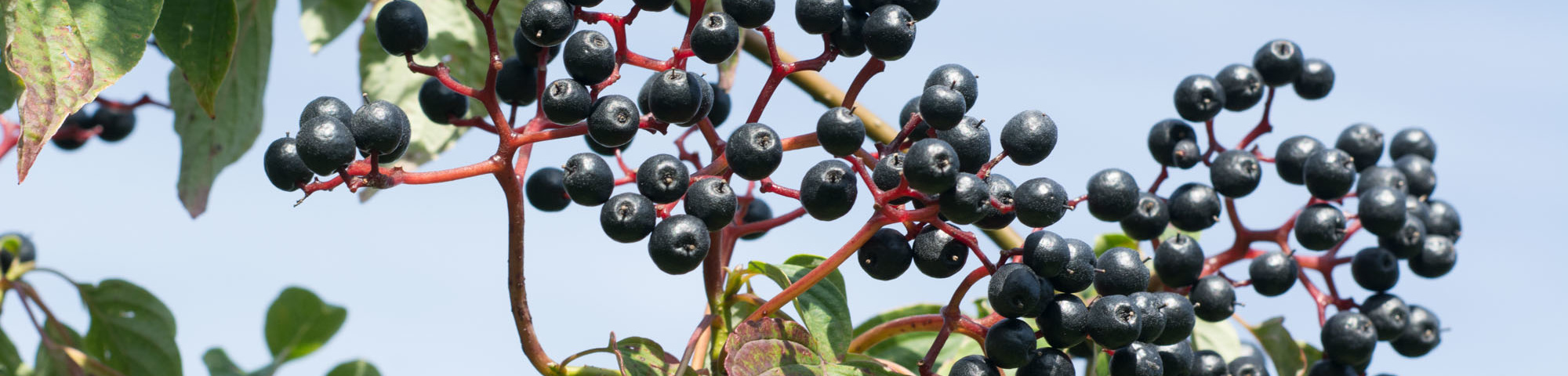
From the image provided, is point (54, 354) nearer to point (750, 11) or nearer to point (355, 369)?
point (355, 369)

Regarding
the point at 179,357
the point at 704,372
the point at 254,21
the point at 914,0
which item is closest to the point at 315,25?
the point at 254,21

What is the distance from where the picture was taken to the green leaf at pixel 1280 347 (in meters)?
2.50

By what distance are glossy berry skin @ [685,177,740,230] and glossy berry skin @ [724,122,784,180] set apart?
49 mm

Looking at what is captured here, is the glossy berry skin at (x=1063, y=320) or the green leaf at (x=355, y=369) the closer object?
the glossy berry skin at (x=1063, y=320)

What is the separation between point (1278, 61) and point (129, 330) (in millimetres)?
2221

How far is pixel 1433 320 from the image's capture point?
7.58 ft

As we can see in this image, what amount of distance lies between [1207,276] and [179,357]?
1840mm

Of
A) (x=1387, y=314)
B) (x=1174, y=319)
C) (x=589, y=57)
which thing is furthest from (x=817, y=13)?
(x=1387, y=314)

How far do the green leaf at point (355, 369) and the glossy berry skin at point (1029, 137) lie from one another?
1697 mm

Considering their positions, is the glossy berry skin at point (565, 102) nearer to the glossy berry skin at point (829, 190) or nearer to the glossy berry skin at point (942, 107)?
the glossy berry skin at point (829, 190)

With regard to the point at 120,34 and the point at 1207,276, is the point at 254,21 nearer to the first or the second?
the point at 120,34

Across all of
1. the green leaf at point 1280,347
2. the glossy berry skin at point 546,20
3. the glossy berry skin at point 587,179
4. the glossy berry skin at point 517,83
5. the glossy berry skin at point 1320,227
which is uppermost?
the glossy berry skin at point 546,20

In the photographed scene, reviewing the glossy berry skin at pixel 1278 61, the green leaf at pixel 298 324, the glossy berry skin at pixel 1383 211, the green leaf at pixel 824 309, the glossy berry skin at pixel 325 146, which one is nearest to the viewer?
the glossy berry skin at pixel 325 146

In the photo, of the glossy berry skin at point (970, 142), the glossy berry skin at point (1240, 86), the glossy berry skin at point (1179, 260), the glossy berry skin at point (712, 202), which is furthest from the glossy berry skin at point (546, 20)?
the glossy berry skin at point (1240, 86)
